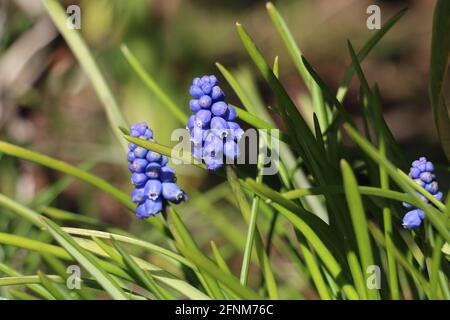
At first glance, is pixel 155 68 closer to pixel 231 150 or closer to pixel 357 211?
pixel 231 150

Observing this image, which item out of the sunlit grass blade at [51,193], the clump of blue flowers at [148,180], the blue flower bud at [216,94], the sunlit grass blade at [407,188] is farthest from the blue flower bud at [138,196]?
the sunlit grass blade at [51,193]

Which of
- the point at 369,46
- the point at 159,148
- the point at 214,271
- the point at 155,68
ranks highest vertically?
the point at 155,68

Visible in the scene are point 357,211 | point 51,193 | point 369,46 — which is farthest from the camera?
point 51,193

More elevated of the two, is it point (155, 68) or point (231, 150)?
point (155, 68)

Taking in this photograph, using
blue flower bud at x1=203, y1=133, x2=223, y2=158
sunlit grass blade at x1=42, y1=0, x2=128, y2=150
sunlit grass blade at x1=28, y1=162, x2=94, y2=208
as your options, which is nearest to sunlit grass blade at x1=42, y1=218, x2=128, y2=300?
blue flower bud at x1=203, y1=133, x2=223, y2=158

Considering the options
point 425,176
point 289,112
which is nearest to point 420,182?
point 425,176

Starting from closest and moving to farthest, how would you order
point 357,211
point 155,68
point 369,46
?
point 357,211 → point 369,46 → point 155,68
